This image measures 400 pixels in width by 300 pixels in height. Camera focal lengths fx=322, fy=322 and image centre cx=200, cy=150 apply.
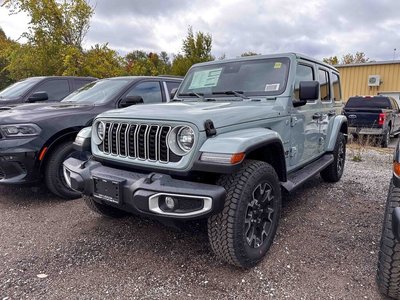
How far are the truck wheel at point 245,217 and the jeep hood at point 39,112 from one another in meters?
2.83

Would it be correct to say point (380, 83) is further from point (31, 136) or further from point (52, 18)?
point (31, 136)

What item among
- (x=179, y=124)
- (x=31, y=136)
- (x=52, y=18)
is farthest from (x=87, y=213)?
(x=52, y=18)

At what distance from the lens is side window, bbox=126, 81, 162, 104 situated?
5230 millimetres

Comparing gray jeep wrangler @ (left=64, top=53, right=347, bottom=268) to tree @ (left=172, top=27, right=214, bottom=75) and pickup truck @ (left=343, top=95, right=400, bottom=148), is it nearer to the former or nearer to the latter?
pickup truck @ (left=343, top=95, right=400, bottom=148)

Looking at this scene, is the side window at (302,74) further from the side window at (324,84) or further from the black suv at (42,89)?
the black suv at (42,89)

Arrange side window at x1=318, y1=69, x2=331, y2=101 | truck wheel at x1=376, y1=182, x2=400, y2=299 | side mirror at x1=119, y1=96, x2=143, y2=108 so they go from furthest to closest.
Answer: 1. side mirror at x1=119, y1=96, x2=143, y2=108
2. side window at x1=318, y1=69, x2=331, y2=101
3. truck wheel at x1=376, y1=182, x2=400, y2=299

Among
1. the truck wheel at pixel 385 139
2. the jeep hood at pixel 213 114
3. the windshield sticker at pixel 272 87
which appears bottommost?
the truck wheel at pixel 385 139

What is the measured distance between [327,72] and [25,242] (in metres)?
4.72

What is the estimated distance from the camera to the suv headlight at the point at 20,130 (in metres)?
4.04

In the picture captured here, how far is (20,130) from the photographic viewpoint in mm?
4062

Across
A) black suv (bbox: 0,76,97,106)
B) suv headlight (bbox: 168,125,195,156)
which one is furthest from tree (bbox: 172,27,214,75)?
suv headlight (bbox: 168,125,195,156)

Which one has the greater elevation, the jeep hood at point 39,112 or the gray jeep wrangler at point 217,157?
the jeep hood at point 39,112

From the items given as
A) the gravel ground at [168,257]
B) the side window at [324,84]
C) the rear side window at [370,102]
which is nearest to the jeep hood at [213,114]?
the gravel ground at [168,257]

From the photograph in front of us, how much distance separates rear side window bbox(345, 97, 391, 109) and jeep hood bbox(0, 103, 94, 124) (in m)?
10.2
